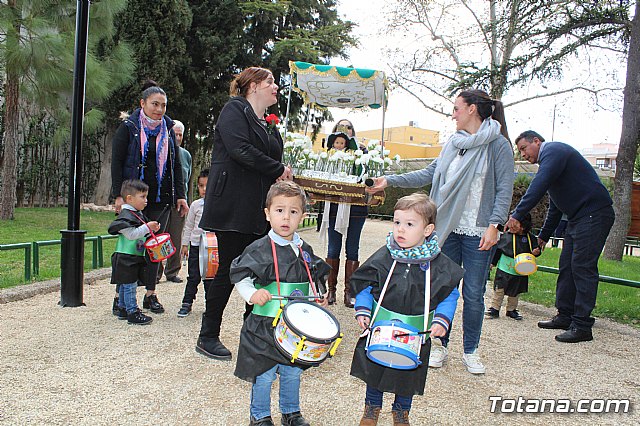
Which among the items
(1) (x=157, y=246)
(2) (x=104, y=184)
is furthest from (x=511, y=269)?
(2) (x=104, y=184)

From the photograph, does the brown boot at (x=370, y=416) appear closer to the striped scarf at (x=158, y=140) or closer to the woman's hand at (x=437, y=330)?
the woman's hand at (x=437, y=330)

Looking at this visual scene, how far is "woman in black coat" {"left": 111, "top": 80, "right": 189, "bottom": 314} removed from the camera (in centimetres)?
466

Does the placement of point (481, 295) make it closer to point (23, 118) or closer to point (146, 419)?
point (146, 419)

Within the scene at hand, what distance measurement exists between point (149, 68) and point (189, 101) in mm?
1885

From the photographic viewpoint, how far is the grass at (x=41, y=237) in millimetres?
6199

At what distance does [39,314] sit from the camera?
471 centimetres

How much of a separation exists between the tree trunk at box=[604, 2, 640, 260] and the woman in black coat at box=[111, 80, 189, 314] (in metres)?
9.96

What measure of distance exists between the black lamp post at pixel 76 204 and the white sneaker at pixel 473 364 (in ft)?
11.6

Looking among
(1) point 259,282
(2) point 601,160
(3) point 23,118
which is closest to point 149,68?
(3) point 23,118

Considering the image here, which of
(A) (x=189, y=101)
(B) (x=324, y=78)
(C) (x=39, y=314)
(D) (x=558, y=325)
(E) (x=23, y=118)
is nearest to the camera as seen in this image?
(C) (x=39, y=314)

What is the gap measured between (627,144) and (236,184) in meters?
10.5

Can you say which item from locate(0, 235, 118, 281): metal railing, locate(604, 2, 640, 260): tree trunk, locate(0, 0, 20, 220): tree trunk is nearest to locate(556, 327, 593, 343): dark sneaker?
locate(0, 235, 118, 281): metal railing

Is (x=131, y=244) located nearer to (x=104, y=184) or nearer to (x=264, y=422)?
(x=264, y=422)

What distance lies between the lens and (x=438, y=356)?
12.7 feet
